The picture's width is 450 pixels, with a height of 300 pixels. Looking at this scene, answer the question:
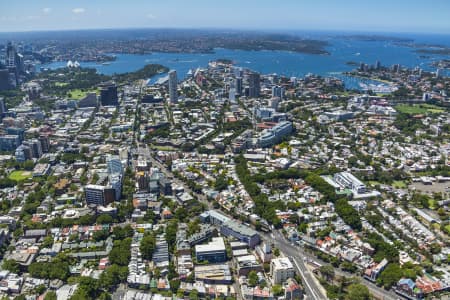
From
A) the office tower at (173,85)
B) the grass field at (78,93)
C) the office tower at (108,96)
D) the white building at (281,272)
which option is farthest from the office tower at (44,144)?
the white building at (281,272)

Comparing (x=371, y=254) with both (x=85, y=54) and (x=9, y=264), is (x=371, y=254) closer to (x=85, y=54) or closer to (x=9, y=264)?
(x=9, y=264)

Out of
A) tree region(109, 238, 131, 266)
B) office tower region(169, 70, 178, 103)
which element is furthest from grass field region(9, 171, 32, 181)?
office tower region(169, 70, 178, 103)

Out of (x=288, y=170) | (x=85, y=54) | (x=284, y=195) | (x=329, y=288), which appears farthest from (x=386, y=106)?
(x=85, y=54)

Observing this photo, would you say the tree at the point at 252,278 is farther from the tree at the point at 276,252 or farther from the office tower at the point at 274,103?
the office tower at the point at 274,103

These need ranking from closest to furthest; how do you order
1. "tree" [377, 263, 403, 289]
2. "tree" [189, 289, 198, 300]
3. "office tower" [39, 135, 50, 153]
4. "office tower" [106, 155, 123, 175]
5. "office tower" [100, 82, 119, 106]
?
"tree" [189, 289, 198, 300]
"tree" [377, 263, 403, 289]
"office tower" [106, 155, 123, 175]
"office tower" [39, 135, 50, 153]
"office tower" [100, 82, 119, 106]

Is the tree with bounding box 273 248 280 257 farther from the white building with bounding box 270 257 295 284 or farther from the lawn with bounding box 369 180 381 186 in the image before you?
the lawn with bounding box 369 180 381 186

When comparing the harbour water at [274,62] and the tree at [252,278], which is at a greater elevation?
the harbour water at [274,62]
